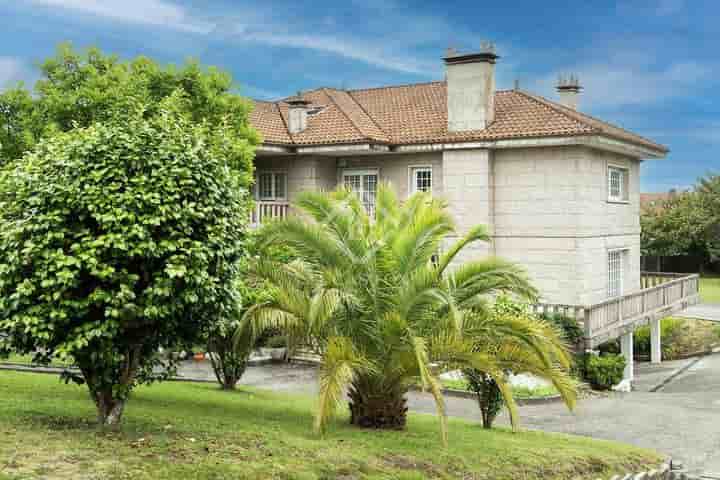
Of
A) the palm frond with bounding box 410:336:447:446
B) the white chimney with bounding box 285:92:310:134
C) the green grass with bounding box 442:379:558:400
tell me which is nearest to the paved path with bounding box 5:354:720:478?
the green grass with bounding box 442:379:558:400

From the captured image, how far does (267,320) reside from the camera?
44.9 ft

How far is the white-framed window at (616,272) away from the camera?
3197 centimetres

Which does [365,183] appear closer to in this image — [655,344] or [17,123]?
[17,123]

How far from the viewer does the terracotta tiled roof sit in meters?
29.0

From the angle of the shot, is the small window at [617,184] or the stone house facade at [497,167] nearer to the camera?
the stone house facade at [497,167]

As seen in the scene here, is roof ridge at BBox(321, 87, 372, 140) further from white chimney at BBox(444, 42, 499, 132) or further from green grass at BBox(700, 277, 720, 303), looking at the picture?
green grass at BBox(700, 277, 720, 303)

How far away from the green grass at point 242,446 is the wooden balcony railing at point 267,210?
1482 cm

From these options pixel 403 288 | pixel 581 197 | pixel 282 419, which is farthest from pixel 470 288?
pixel 581 197

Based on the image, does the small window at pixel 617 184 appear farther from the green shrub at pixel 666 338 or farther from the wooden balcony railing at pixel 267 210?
the wooden balcony railing at pixel 267 210

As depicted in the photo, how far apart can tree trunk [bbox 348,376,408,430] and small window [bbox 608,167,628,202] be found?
19.4 meters

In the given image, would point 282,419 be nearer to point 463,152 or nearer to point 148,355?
point 148,355

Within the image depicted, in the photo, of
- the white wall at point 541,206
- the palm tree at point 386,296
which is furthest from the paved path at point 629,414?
the palm tree at point 386,296

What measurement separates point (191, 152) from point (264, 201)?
21365mm

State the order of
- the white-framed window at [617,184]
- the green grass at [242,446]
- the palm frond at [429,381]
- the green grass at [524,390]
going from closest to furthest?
the green grass at [242,446]
the palm frond at [429,381]
the green grass at [524,390]
the white-framed window at [617,184]
